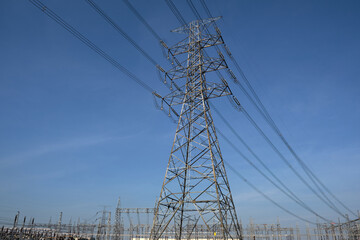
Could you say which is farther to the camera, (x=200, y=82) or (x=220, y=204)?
(x=200, y=82)

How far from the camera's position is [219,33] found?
18672mm

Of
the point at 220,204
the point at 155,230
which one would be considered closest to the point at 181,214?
the point at 155,230

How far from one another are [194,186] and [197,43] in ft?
34.2

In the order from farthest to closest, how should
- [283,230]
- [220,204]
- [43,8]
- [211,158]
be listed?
[283,230], [211,158], [220,204], [43,8]

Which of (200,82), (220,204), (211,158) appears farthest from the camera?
(200,82)

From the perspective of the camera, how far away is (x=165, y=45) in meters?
19.7

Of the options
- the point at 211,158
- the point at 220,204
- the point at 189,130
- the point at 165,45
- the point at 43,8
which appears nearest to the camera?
the point at 43,8

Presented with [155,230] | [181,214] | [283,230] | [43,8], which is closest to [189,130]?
[181,214]

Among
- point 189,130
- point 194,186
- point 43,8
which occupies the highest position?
point 43,8

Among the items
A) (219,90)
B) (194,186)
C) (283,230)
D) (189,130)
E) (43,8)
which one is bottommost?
(283,230)

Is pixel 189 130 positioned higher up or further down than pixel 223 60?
further down

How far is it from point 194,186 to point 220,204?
2.18m

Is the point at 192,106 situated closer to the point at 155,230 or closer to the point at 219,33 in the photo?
the point at 219,33

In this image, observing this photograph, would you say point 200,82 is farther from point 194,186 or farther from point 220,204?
point 220,204
